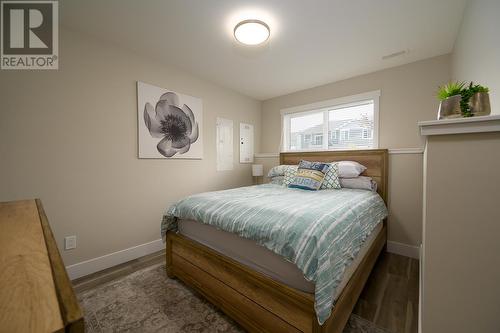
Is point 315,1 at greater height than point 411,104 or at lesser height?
greater

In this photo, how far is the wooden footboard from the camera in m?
1.05

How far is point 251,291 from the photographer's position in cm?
125

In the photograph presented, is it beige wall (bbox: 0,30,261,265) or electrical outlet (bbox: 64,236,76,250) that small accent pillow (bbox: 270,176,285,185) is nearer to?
beige wall (bbox: 0,30,261,265)

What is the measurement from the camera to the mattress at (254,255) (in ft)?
3.60

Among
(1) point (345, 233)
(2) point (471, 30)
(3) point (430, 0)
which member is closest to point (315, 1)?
(3) point (430, 0)

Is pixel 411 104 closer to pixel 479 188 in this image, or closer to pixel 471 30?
pixel 471 30

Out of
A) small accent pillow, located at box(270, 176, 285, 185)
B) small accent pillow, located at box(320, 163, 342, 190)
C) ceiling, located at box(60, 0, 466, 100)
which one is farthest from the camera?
small accent pillow, located at box(270, 176, 285, 185)

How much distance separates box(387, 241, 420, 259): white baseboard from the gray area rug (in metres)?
1.49

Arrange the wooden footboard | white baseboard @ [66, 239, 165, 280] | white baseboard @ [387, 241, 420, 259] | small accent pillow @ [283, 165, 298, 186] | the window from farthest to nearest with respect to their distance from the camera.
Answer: the window < small accent pillow @ [283, 165, 298, 186] < white baseboard @ [387, 241, 420, 259] < white baseboard @ [66, 239, 165, 280] < the wooden footboard

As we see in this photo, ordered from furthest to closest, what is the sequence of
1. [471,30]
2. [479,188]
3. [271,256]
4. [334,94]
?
[334,94]
[471,30]
[271,256]
[479,188]

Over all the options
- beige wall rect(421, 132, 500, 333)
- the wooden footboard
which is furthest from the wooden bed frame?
beige wall rect(421, 132, 500, 333)

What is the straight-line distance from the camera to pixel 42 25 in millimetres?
1742

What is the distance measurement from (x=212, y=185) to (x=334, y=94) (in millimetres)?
2456

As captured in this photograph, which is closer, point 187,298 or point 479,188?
point 479,188
